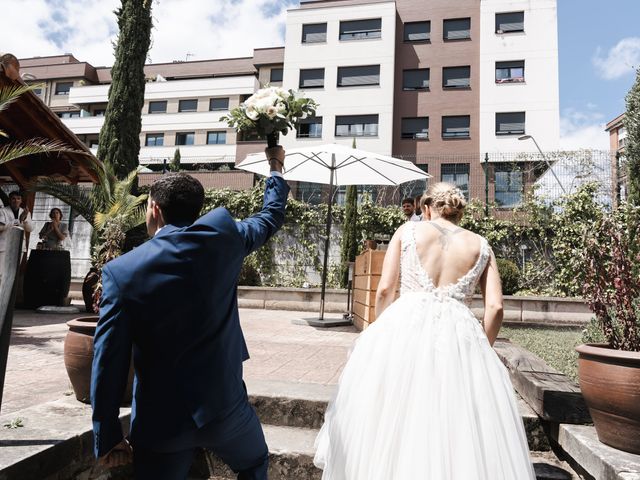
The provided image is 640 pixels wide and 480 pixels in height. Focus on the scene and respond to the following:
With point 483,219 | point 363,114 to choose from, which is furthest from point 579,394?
point 363,114

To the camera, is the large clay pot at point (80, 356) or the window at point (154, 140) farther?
the window at point (154, 140)

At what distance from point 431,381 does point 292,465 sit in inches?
50.9

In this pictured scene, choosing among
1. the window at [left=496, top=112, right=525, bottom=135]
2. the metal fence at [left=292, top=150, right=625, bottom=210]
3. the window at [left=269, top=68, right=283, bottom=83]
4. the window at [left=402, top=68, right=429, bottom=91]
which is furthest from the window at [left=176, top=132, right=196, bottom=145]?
the metal fence at [left=292, top=150, right=625, bottom=210]

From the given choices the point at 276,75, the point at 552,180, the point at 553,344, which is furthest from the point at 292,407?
the point at 276,75

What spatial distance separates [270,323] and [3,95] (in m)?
5.59

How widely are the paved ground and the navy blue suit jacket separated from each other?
229 cm

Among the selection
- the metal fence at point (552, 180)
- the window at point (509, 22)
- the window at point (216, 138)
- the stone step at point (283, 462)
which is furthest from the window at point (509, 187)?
the window at point (216, 138)

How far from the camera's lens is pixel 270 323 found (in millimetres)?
8883

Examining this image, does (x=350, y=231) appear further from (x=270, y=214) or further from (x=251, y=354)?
(x=270, y=214)

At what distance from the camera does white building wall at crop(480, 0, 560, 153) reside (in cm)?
2830

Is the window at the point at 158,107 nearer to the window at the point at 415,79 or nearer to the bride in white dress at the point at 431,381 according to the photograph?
the window at the point at 415,79

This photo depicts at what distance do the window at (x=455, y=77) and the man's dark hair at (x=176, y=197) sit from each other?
3143cm

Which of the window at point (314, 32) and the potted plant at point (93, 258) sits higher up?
the window at point (314, 32)

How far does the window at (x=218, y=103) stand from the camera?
40594 mm
